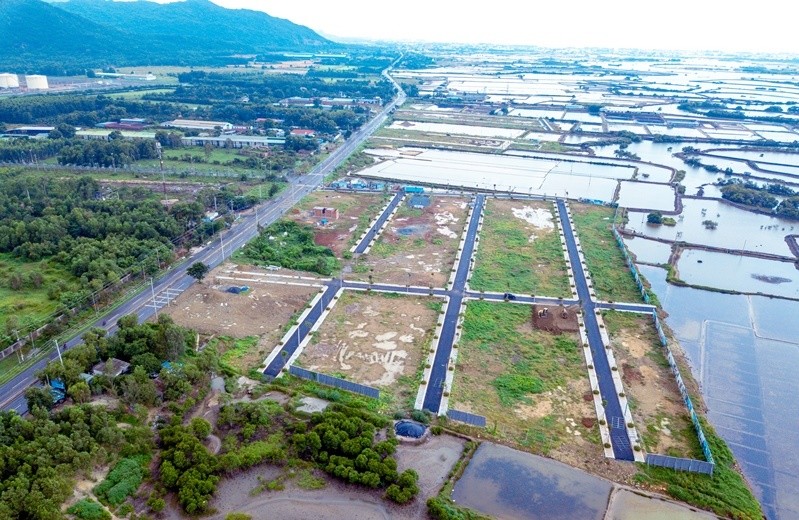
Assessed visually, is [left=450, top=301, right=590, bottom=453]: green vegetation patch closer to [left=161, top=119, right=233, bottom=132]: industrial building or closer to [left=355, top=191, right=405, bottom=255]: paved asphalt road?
[left=355, top=191, right=405, bottom=255]: paved asphalt road

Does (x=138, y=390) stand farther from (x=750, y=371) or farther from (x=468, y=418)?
(x=750, y=371)

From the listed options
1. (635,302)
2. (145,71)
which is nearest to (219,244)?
(635,302)

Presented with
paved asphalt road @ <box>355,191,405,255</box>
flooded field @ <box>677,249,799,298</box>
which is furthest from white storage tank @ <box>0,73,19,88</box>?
flooded field @ <box>677,249,799,298</box>

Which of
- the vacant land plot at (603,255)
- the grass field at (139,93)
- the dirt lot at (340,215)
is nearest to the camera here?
the vacant land plot at (603,255)

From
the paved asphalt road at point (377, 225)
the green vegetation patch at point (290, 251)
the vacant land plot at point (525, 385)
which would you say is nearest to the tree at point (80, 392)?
the vacant land plot at point (525, 385)

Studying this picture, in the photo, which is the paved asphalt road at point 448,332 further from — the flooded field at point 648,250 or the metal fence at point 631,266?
the flooded field at point 648,250

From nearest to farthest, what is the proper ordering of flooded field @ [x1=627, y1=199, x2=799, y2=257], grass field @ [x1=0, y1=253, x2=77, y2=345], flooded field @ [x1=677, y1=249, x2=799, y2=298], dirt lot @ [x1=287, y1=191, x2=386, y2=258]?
grass field @ [x1=0, y1=253, x2=77, y2=345], flooded field @ [x1=677, y1=249, x2=799, y2=298], dirt lot @ [x1=287, y1=191, x2=386, y2=258], flooded field @ [x1=627, y1=199, x2=799, y2=257]

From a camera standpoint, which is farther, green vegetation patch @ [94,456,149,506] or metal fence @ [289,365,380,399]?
metal fence @ [289,365,380,399]
